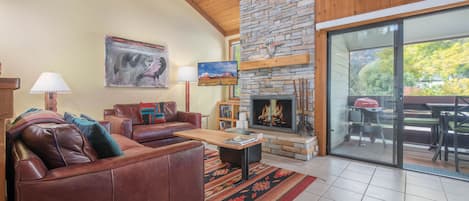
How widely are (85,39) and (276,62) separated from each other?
3164mm

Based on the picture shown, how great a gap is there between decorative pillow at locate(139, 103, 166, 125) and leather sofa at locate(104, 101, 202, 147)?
8 centimetres

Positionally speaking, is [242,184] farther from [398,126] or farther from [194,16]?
[194,16]

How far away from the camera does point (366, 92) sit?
3086 millimetres

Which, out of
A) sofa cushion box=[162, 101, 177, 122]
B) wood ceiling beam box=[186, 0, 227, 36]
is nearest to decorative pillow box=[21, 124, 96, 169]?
sofa cushion box=[162, 101, 177, 122]

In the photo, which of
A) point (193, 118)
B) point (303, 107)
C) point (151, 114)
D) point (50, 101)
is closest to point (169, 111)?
point (151, 114)

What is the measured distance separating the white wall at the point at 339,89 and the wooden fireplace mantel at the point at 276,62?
17.3 inches

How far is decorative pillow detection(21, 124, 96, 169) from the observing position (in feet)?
3.51

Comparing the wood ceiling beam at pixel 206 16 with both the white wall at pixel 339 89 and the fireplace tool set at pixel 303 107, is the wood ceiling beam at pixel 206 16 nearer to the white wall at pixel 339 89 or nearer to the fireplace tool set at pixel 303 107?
the fireplace tool set at pixel 303 107

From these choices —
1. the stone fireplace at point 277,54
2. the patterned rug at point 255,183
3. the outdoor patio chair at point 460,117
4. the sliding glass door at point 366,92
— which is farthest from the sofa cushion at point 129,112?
the outdoor patio chair at point 460,117

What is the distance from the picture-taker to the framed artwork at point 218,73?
4738 mm

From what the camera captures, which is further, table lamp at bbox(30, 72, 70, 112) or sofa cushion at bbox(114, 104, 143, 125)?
sofa cushion at bbox(114, 104, 143, 125)

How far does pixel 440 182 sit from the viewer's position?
2.37m

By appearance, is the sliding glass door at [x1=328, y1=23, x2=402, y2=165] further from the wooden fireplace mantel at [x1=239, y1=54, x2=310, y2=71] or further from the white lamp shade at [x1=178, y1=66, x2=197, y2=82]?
the white lamp shade at [x1=178, y1=66, x2=197, y2=82]

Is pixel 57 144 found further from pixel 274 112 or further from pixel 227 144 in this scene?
pixel 274 112
